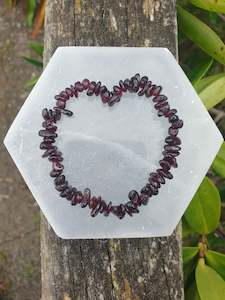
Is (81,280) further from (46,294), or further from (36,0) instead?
(36,0)

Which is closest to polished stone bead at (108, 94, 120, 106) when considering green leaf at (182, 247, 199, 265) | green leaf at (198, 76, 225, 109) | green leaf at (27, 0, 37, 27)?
green leaf at (198, 76, 225, 109)

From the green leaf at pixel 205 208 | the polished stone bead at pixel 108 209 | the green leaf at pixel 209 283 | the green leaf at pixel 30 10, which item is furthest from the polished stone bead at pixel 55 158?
the green leaf at pixel 30 10

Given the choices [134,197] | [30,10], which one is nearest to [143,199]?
[134,197]

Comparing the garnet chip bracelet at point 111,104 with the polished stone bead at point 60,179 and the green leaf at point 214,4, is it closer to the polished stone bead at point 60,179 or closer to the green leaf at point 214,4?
the polished stone bead at point 60,179

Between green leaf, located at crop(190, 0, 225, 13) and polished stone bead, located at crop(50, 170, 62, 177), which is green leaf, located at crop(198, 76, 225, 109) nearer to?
green leaf, located at crop(190, 0, 225, 13)

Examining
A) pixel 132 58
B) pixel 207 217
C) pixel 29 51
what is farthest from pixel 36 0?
pixel 207 217
